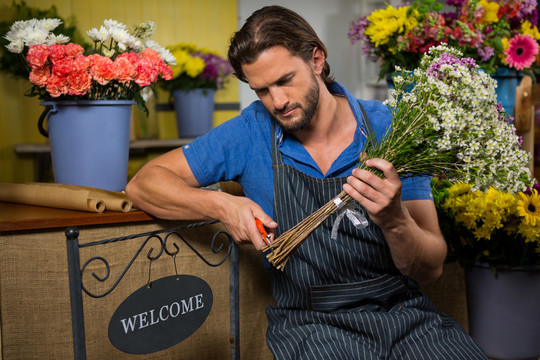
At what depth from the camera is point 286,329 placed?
1436mm

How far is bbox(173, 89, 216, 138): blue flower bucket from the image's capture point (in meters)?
3.80

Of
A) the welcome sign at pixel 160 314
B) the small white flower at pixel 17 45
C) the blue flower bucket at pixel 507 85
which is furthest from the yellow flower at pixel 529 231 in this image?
the small white flower at pixel 17 45

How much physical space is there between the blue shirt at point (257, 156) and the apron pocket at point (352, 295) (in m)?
0.23

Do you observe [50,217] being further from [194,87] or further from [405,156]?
[194,87]

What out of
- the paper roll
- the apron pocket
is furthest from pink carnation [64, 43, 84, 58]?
the apron pocket

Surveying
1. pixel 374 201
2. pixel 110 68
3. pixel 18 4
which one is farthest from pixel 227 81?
pixel 374 201

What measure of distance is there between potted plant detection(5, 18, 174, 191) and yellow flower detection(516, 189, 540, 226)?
1.13 metres

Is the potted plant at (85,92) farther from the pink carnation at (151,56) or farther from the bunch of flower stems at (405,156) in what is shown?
the bunch of flower stems at (405,156)

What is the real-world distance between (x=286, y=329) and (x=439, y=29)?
1.20 meters

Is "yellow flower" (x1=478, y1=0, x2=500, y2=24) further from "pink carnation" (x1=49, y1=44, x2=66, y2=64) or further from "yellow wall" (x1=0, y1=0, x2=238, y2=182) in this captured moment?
"yellow wall" (x1=0, y1=0, x2=238, y2=182)

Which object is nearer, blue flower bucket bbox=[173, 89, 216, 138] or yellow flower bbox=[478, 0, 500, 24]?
yellow flower bbox=[478, 0, 500, 24]

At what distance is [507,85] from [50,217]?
5.60ft

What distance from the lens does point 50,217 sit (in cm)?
134

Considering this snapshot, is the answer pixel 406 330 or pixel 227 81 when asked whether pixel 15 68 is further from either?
pixel 227 81
